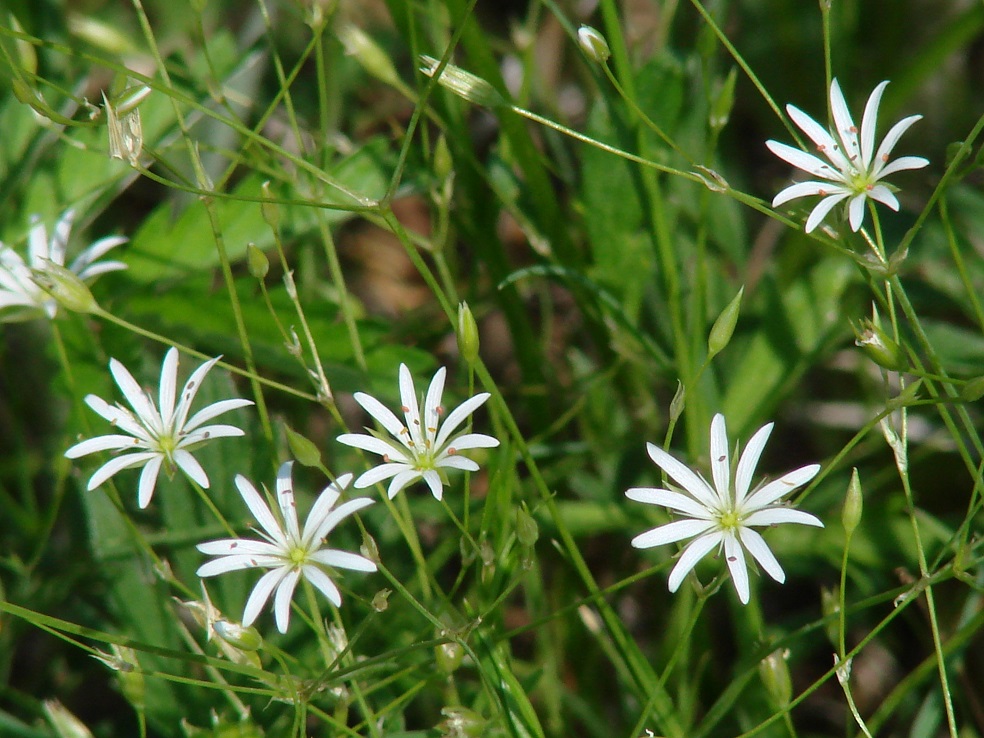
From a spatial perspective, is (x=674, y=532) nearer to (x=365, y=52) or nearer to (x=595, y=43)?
(x=595, y=43)

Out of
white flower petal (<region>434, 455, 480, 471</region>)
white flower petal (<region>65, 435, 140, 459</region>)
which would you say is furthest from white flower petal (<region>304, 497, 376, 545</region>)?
white flower petal (<region>65, 435, 140, 459</region>)

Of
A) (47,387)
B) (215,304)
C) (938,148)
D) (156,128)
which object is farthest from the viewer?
(938,148)

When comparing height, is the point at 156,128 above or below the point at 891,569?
above

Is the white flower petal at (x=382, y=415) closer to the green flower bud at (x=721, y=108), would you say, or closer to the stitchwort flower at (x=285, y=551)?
the stitchwort flower at (x=285, y=551)

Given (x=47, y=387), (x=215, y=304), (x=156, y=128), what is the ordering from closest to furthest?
(x=215, y=304)
(x=156, y=128)
(x=47, y=387)


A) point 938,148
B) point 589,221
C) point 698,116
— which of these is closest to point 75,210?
point 589,221

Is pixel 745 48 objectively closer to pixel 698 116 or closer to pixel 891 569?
pixel 698 116

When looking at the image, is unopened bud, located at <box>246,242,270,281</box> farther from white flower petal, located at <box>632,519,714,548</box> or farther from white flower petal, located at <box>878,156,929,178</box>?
white flower petal, located at <box>878,156,929,178</box>
